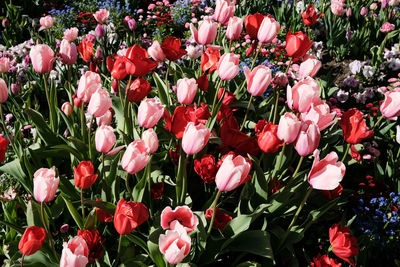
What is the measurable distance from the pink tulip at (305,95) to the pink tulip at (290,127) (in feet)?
0.59

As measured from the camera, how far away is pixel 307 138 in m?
1.38

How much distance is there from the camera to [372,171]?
257cm

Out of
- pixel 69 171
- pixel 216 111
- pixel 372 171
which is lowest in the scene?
pixel 372 171

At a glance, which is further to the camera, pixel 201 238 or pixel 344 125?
pixel 344 125

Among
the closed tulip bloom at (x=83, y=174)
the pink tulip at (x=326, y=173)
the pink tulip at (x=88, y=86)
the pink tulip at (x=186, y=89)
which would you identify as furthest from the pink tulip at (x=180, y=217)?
the pink tulip at (x=88, y=86)

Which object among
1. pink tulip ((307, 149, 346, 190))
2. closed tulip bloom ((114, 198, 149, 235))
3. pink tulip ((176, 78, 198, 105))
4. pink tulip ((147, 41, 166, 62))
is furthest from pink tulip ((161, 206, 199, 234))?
pink tulip ((147, 41, 166, 62))

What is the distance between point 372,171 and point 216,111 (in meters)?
1.24

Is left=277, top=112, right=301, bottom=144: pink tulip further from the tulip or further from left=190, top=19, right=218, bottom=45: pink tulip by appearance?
left=190, top=19, right=218, bottom=45: pink tulip

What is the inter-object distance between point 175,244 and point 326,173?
570 millimetres

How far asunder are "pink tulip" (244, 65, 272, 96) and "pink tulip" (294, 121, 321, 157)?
0.35 m

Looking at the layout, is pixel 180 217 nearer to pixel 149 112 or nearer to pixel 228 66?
Answer: pixel 149 112

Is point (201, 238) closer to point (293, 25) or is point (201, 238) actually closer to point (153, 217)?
point (153, 217)

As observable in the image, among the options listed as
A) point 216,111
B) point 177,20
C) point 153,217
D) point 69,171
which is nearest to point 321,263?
point 153,217

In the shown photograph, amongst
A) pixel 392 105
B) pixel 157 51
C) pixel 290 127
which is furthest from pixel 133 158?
pixel 392 105
